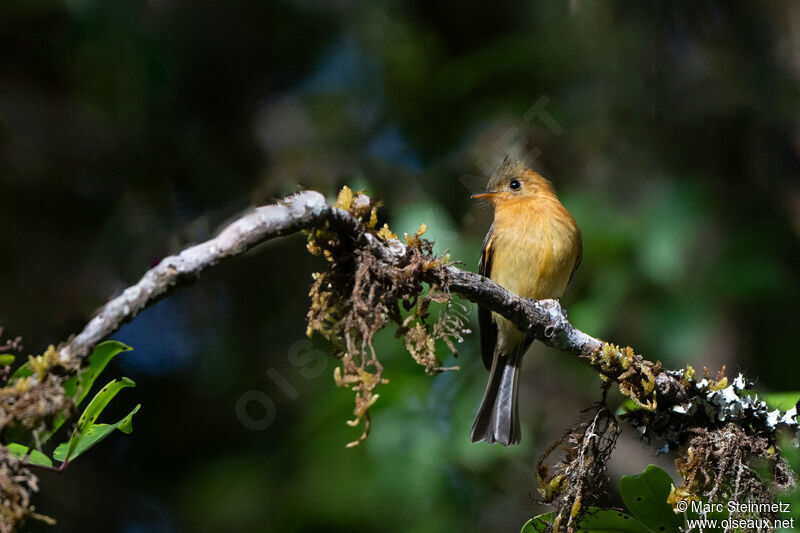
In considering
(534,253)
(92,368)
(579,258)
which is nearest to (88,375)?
(92,368)

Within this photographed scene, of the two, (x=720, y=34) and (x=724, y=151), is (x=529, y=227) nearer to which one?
(x=724, y=151)

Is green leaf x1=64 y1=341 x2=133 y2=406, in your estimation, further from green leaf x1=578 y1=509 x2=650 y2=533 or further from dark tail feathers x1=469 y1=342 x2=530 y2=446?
dark tail feathers x1=469 y1=342 x2=530 y2=446

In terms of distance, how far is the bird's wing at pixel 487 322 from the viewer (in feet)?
12.4

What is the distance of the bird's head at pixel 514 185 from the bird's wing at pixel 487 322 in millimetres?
279

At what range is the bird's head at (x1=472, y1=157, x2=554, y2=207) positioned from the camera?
4.25m

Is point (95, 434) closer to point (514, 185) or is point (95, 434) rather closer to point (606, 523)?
point (606, 523)

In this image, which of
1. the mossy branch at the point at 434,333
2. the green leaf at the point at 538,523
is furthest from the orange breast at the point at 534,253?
the green leaf at the point at 538,523

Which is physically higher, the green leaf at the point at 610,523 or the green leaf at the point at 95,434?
the green leaf at the point at 610,523

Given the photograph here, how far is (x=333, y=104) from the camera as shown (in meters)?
5.54

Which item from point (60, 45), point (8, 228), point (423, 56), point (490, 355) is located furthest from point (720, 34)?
point (8, 228)

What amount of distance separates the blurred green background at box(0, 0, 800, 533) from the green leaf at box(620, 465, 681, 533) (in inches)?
66.8

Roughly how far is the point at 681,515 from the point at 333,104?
163 inches

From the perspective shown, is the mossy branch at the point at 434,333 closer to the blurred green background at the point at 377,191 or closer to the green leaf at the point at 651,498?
the green leaf at the point at 651,498

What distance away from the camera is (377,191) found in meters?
→ 4.77
